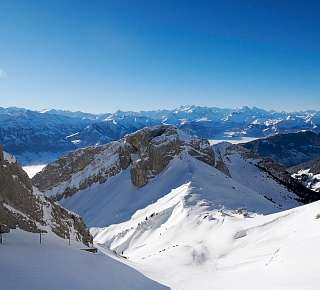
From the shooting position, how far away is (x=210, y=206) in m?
46.4

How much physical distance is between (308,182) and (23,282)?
18386 cm


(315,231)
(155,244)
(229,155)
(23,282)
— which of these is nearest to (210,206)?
(155,244)

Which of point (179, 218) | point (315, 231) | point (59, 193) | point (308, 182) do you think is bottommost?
point (308, 182)

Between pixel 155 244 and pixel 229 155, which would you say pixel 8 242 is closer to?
pixel 155 244

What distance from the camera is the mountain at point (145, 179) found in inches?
2253

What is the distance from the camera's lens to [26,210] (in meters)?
22.0

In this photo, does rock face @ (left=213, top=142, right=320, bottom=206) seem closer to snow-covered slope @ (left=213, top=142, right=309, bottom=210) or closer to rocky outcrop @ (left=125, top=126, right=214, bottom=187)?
snow-covered slope @ (left=213, top=142, right=309, bottom=210)

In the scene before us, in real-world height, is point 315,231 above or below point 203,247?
above

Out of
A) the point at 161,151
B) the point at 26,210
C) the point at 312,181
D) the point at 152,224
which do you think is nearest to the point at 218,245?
the point at 26,210

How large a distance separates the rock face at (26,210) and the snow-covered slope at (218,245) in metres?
4.79

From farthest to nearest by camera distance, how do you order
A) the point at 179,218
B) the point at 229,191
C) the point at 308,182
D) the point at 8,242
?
the point at 308,182
the point at 229,191
the point at 179,218
the point at 8,242

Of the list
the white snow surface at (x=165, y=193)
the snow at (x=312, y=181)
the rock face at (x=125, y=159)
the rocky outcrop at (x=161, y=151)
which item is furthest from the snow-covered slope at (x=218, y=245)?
the snow at (x=312, y=181)

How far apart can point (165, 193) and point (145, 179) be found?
11770mm

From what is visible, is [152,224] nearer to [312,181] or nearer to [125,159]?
[125,159]
